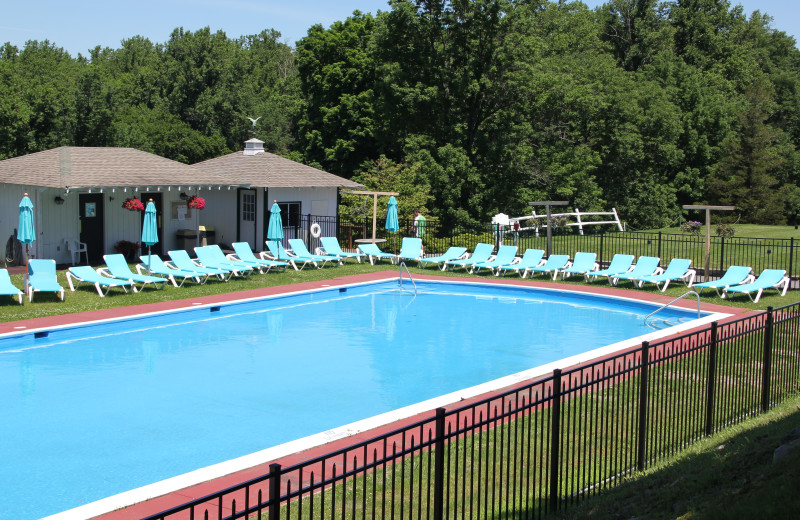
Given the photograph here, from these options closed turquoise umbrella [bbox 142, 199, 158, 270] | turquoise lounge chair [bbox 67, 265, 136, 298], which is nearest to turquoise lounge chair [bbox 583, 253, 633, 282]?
closed turquoise umbrella [bbox 142, 199, 158, 270]

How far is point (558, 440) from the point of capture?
7.34 m

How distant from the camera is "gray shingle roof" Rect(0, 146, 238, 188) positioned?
72.9 feet

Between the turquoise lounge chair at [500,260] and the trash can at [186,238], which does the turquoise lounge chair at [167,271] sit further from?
the turquoise lounge chair at [500,260]

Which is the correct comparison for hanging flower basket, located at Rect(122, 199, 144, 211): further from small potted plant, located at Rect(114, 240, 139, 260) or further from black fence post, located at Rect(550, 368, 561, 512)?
black fence post, located at Rect(550, 368, 561, 512)

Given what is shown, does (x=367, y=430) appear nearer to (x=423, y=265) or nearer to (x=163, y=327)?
(x=163, y=327)

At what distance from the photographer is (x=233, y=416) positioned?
1122 cm

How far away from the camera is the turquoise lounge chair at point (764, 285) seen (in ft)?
63.4

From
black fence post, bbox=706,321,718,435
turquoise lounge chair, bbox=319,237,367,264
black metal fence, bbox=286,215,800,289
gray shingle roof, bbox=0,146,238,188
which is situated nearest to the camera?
black fence post, bbox=706,321,718,435

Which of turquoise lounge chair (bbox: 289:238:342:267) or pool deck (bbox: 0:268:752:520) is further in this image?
turquoise lounge chair (bbox: 289:238:342:267)

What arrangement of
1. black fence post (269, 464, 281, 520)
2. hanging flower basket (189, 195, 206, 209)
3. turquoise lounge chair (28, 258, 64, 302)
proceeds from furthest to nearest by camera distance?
1. hanging flower basket (189, 195, 206, 209)
2. turquoise lounge chair (28, 258, 64, 302)
3. black fence post (269, 464, 281, 520)

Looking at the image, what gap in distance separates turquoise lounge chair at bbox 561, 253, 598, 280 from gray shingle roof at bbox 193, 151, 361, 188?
32.6ft

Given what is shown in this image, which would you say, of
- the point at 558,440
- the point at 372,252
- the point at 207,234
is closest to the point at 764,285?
the point at 372,252

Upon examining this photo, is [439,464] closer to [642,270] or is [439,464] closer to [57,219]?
[642,270]

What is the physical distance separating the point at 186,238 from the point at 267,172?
387 centimetres
